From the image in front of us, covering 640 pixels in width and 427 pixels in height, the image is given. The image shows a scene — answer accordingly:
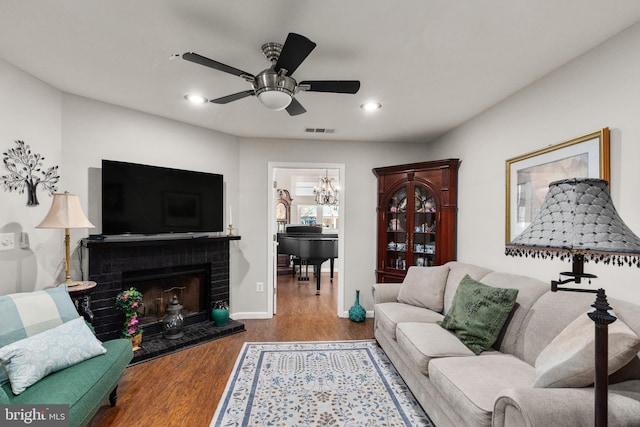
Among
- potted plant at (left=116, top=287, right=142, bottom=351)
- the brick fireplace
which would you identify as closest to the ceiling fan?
the brick fireplace

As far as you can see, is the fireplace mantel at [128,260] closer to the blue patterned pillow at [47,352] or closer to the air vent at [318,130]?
the blue patterned pillow at [47,352]

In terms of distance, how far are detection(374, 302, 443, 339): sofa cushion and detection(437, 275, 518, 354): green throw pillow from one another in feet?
1.23

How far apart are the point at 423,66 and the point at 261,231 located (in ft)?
9.26

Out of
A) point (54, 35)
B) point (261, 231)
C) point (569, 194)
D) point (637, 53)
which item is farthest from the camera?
point (261, 231)

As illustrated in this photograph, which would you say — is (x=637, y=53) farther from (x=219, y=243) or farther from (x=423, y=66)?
(x=219, y=243)

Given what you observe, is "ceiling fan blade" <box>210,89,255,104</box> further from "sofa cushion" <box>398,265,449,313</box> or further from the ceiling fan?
"sofa cushion" <box>398,265,449,313</box>

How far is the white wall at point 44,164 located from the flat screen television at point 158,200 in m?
0.40

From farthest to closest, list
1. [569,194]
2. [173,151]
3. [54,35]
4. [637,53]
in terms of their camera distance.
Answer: [173,151], [54,35], [637,53], [569,194]

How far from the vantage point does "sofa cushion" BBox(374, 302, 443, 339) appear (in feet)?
8.77

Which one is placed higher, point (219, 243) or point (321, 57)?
point (321, 57)

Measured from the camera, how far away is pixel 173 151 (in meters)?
3.54

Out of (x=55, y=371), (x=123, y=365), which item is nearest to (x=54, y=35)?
(x=55, y=371)

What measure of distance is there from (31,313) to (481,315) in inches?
115

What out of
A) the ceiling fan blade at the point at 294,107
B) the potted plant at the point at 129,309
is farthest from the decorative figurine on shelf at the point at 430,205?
the potted plant at the point at 129,309
